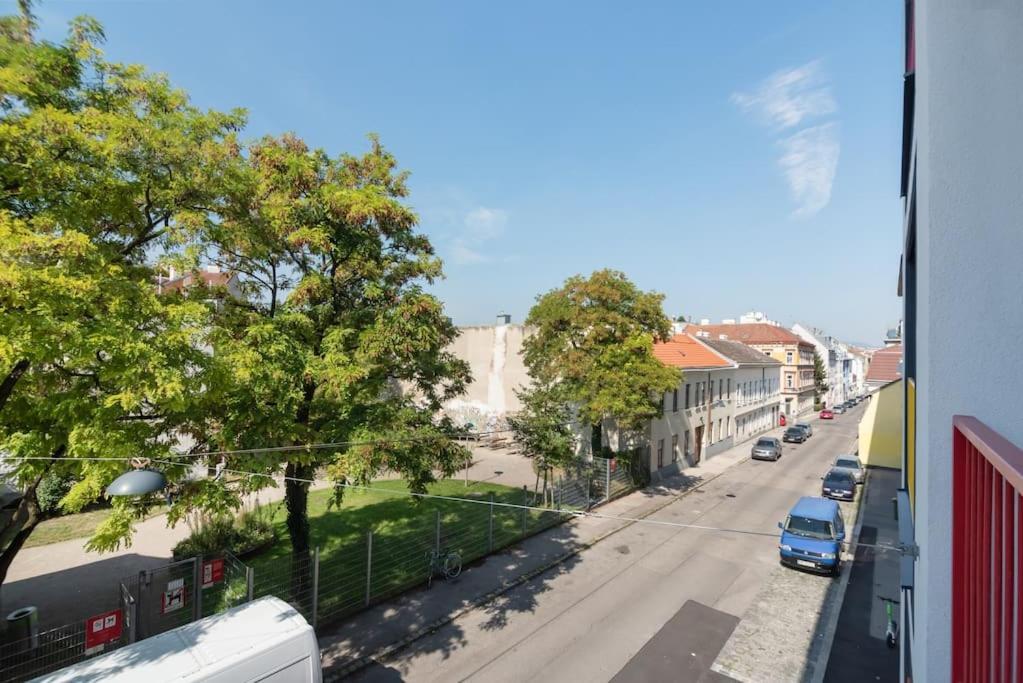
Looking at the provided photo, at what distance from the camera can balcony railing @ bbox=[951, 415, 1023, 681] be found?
156 cm

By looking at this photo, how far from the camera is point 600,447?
22.4 m

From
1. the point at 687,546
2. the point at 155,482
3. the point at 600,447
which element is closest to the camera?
the point at 155,482

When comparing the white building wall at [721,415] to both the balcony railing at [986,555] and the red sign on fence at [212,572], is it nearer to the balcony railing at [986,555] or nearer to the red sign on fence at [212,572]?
the red sign on fence at [212,572]

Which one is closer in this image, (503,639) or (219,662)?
(219,662)

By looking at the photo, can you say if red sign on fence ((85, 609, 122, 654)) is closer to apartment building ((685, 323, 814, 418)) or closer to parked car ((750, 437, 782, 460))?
parked car ((750, 437, 782, 460))

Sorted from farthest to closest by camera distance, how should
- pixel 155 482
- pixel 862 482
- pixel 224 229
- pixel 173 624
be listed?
pixel 862 482 → pixel 173 624 → pixel 224 229 → pixel 155 482

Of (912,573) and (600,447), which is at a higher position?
(912,573)

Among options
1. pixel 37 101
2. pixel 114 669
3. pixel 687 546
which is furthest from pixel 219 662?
pixel 687 546

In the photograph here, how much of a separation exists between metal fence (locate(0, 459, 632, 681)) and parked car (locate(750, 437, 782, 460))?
683 inches

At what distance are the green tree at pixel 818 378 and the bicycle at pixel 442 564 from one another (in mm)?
64251

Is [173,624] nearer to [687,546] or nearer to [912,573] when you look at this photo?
[912,573]

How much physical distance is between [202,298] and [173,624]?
6.59 m

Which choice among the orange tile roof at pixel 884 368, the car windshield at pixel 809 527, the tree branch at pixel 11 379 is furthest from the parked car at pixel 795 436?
the tree branch at pixel 11 379

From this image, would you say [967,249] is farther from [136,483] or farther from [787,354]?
[787,354]
